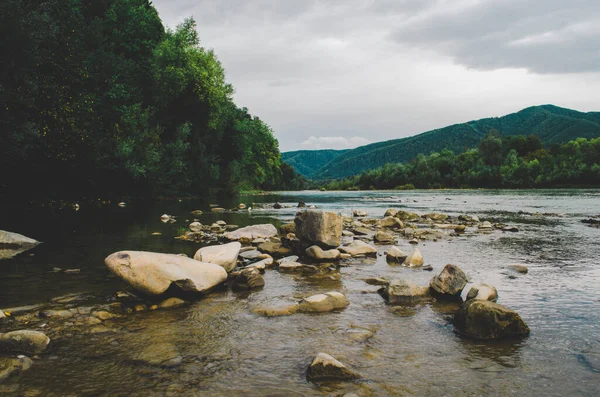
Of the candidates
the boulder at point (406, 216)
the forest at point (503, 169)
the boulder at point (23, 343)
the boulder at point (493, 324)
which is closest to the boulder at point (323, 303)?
the boulder at point (493, 324)

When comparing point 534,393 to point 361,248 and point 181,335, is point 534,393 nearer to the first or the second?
point 181,335

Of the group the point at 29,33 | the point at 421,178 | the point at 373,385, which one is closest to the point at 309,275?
the point at 373,385

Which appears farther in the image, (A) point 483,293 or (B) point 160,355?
(A) point 483,293

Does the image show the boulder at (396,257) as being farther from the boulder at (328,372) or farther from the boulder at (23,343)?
the boulder at (23,343)

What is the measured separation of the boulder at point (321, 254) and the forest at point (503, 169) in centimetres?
9954

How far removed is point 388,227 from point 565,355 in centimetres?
1268

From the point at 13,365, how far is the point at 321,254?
675cm

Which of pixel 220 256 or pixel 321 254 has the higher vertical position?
pixel 220 256

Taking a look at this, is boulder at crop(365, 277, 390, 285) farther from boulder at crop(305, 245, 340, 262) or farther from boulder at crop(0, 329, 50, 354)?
boulder at crop(0, 329, 50, 354)

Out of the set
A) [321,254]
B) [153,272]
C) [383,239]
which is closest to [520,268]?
[321,254]

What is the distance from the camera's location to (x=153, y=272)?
19.6 feet

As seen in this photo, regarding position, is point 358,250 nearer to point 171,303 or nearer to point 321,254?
point 321,254

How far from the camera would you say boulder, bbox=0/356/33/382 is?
3550mm

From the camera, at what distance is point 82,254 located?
9844 mm
